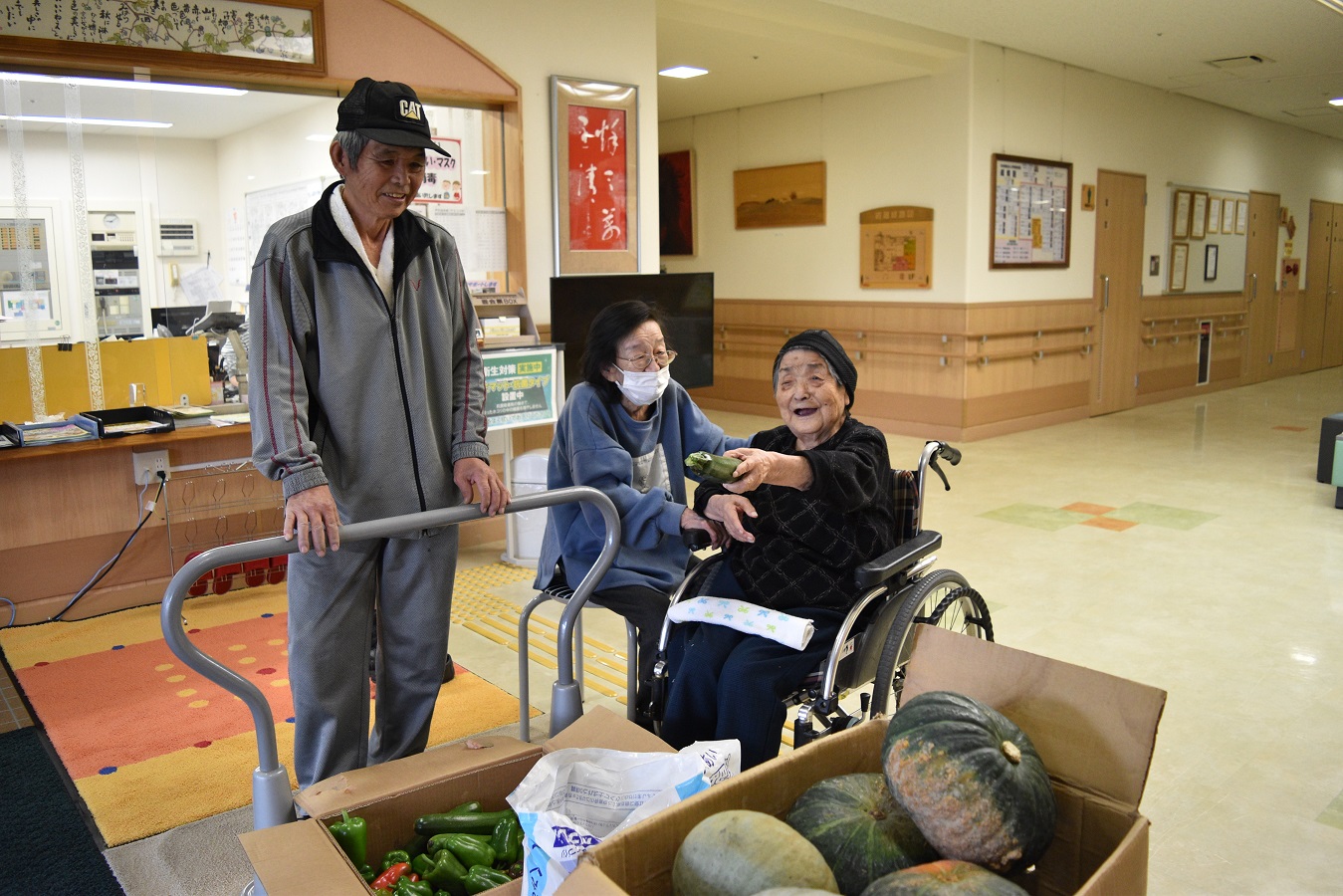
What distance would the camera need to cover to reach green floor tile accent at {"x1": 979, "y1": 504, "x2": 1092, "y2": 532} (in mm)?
5215

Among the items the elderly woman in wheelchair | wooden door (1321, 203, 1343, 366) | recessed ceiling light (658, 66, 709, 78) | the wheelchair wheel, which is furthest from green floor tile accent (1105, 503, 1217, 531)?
wooden door (1321, 203, 1343, 366)

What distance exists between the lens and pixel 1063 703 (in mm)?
1196

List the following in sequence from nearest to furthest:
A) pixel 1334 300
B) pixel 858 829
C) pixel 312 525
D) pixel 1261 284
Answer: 1. pixel 858 829
2. pixel 312 525
3. pixel 1261 284
4. pixel 1334 300

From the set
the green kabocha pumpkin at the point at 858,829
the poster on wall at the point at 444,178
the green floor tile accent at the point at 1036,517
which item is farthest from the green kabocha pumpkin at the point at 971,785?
the green floor tile accent at the point at 1036,517

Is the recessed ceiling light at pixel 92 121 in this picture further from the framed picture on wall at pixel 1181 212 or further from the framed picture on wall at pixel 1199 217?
the framed picture on wall at pixel 1199 217

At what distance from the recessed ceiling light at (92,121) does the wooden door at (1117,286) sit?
7.31m

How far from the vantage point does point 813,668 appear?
6.77ft

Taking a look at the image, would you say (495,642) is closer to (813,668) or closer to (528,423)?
(528,423)

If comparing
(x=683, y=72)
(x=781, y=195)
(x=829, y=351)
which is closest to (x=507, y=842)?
(x=829, y=351)

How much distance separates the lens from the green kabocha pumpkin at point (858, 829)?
40.7 inches

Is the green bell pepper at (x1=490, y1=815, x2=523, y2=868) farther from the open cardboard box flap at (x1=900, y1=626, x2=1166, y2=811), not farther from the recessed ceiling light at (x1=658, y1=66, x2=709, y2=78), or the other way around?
the recessed ceiling light at (x1=658, y1=66, x2=709, y2=78)

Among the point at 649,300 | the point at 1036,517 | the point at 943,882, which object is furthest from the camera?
the point at 1036,517

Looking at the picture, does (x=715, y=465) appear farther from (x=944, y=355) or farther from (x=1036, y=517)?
(x=944, y=355)

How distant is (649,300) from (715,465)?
2.76 metres
